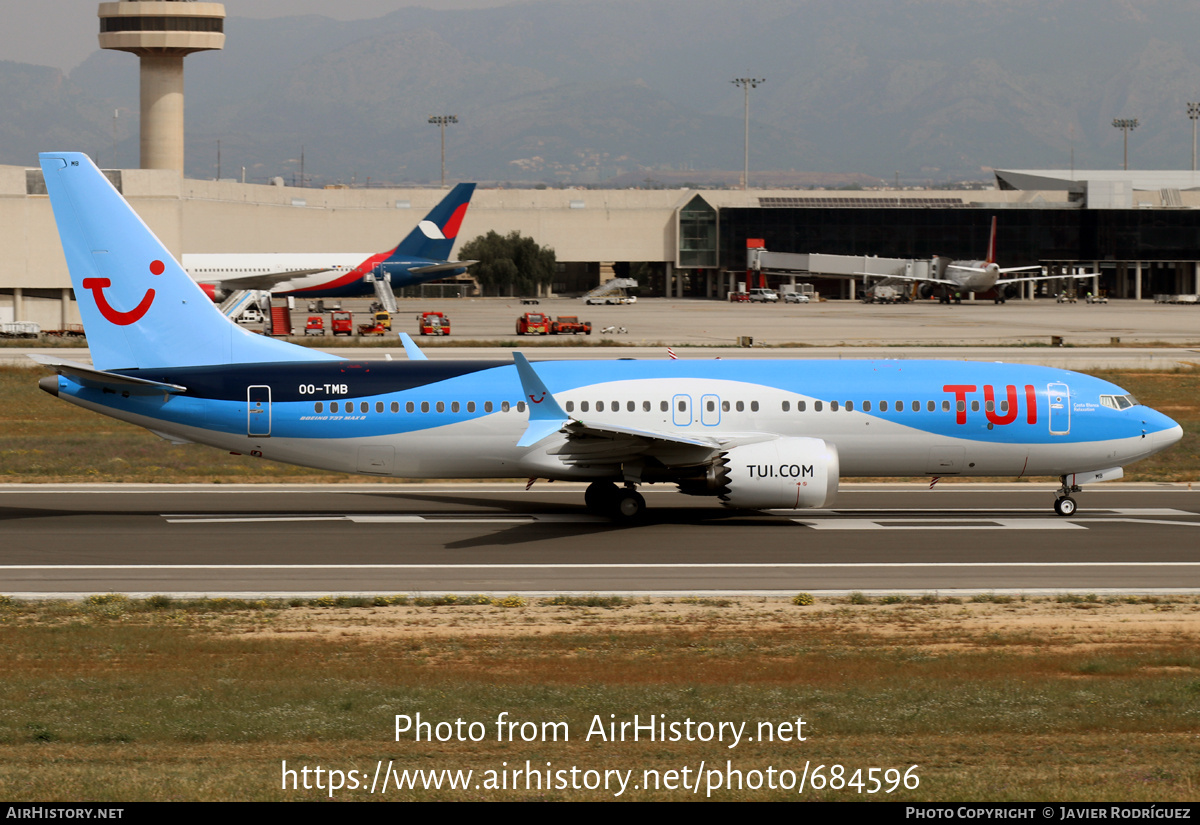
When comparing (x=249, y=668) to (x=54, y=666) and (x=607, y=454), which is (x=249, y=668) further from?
(x=607, y=454)

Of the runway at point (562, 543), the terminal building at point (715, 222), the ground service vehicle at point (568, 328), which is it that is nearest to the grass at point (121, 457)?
the runway at point (562, 543)

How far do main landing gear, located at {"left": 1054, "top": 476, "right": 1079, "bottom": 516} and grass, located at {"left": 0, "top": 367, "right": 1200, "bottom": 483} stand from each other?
7.63 meters

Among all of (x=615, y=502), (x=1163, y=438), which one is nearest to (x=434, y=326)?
(x=615, y=502)

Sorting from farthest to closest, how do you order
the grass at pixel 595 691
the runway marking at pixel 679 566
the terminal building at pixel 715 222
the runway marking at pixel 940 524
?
1. the terminal building at pixel 715 222
2. the runway marking at pixel 940 524
3. the runway marking at pixel 679 566
4. the grass at pixel 595 691

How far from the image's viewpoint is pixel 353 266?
126250mm

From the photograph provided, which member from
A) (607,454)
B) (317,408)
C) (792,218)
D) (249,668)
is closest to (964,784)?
(249,668)

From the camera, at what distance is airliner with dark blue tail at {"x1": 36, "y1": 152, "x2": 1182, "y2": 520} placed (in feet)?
112

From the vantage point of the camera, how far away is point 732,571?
28.5 m

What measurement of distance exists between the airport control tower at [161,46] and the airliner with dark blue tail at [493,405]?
138m

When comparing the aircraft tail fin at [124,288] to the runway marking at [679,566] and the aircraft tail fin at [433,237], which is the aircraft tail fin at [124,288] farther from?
the aircraft tail fin at [433,237]

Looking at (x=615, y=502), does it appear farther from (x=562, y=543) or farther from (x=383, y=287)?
(x=383, y=287)

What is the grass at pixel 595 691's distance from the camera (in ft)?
45.9

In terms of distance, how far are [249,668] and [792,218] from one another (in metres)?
176

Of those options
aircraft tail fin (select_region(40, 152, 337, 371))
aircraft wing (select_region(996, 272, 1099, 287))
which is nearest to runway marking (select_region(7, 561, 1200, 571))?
aircraft tail fin (select_region(40, 152, 337, 371))
